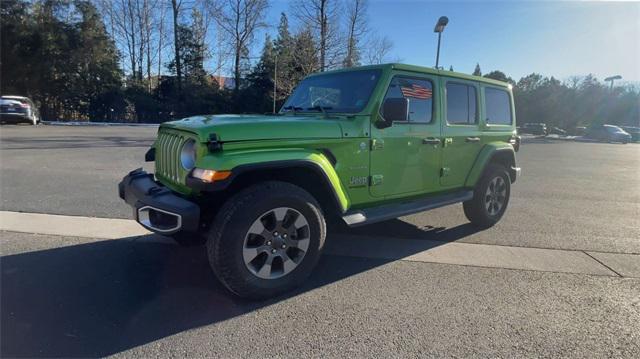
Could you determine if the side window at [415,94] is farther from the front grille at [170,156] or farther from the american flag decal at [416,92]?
the front grille at [170,156]

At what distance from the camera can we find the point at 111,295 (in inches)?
124

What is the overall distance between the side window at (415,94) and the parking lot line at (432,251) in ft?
4.88

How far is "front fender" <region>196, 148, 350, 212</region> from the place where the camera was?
2.87m

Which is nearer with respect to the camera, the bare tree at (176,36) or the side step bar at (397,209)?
the side step bar at (397,209)

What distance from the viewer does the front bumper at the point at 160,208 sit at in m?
2.85

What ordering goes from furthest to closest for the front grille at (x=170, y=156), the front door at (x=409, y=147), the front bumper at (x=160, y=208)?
the front door at (x=409, y=147)
the front grille at (x=170, y=156)
the front bumper at (x=160, y=208)

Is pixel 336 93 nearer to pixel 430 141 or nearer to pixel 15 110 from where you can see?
pixel 430 141

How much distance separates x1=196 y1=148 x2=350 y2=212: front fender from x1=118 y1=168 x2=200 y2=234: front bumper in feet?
1.15

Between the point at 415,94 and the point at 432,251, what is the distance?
178 cm

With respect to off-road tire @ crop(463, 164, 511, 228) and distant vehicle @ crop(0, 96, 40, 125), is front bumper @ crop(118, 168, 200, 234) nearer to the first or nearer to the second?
off-road tire @ crop(463, 164, 511, 228)

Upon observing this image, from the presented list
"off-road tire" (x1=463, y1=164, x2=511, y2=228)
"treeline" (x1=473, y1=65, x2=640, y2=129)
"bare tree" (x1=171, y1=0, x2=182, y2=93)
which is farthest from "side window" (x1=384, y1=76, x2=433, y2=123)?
"treeline" (x1=473, y1=65, x2=640, y2=129)

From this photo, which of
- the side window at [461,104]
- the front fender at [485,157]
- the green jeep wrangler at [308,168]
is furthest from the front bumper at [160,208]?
the front fender at [485,157]

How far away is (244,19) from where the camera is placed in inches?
1481

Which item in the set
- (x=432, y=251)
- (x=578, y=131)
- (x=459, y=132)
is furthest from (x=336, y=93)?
(x=578, y=131)
